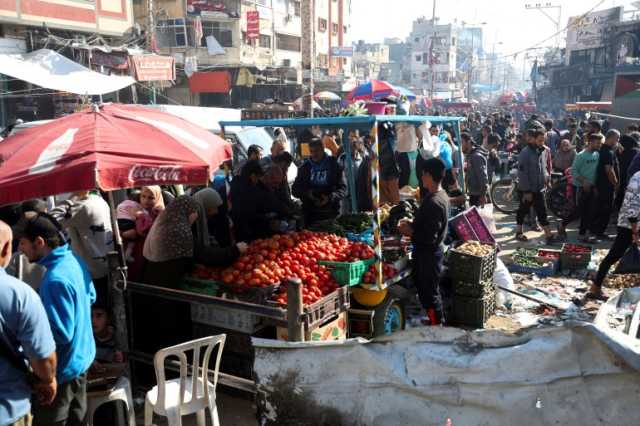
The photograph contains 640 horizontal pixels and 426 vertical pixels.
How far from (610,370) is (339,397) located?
170cm

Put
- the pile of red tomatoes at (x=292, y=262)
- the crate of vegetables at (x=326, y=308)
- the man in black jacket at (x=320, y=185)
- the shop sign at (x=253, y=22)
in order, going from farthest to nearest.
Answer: the shop sign at (x=253, y=22), the man in black jacket at (x=320, y=185), the pile of red tomatoes at (x=292, y=262), the crate of vegetables at (x=326, y=308)

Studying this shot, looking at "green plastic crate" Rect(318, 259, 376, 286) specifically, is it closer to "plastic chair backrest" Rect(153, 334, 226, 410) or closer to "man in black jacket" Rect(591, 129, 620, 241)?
"plastic chair backrest" Rect(153, 334, 226, 410)

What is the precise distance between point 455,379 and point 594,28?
50.8 metres

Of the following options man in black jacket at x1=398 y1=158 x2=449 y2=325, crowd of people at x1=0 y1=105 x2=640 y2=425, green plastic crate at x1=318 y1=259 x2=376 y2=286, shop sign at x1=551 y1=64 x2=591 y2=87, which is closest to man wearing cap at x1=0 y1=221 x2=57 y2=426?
crowd of people at x1=0 y1=105 x2=640 y2=425

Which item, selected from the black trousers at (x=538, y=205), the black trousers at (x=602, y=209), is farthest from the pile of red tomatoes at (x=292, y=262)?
the black trousers at (x=602, y=209)

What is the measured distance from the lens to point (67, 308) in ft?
10.2

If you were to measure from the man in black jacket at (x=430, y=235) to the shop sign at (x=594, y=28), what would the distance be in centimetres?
4266

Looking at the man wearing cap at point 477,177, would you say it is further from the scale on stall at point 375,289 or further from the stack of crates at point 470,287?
the scale on stall at point 375,289

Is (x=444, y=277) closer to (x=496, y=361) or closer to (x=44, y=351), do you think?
(x=496, y=361)

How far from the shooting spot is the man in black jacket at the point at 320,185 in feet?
23.9

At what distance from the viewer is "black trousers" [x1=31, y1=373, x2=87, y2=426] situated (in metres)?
3.19

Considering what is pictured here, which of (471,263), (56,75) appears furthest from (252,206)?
(56,75)

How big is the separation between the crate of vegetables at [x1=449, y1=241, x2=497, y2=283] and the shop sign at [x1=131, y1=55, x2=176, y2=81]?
54.3 ft

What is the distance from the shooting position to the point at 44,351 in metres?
2.81
